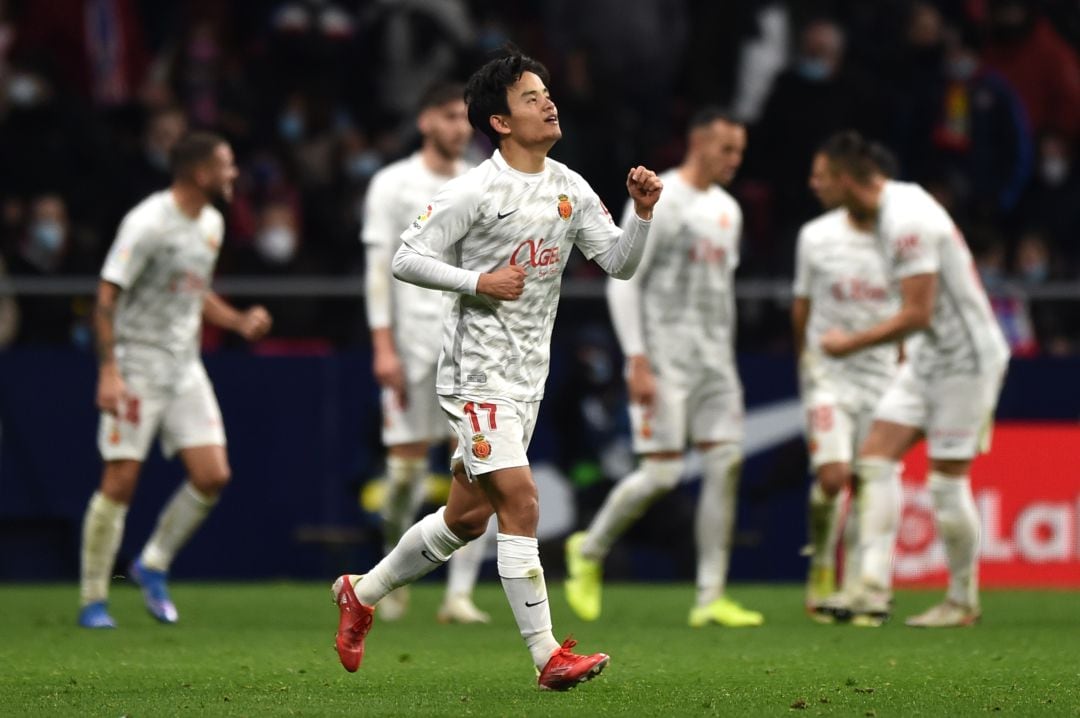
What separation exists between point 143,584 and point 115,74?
7.23 meters

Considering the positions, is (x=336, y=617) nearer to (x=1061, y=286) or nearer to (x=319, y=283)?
(x=319, y=283)

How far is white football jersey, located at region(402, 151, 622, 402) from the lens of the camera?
685 cm

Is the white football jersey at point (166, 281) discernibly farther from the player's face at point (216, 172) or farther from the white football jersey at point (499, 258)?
the white football jersey at point (499, 258)

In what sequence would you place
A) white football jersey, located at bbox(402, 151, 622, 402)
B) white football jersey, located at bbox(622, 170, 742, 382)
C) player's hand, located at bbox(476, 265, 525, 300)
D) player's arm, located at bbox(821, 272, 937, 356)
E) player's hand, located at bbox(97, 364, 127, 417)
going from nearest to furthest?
player's hand, located at bbox(476, 265, 525, 300)
white football jersey, located at bbox(402, 151, 622, 402)
player's arm, located at bbox(821, 272, 937, 356)
player's hand, located at bbox(97, 364, 127, 417)
white football jersey, located at bbox(622, 170, 742, 382)

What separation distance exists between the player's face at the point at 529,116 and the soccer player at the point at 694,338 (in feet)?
9.38

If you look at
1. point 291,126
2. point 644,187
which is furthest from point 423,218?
point 291,126

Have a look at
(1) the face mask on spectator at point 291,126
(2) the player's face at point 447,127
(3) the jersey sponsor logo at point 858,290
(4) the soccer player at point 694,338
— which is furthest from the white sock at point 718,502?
(1) the face mask on spectator at point 291,126

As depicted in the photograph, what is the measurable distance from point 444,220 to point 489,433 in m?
0.75

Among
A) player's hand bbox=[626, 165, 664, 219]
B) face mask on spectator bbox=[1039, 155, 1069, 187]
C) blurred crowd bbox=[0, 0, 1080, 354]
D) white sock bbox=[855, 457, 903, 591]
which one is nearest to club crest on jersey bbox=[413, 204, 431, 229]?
player's hand bbox=[626, 165, 664, 219]

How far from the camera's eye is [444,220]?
6828 mm

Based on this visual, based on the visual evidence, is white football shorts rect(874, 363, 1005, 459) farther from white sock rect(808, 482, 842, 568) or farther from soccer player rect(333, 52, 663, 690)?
soccer player rect(333, 52, 663, 690)

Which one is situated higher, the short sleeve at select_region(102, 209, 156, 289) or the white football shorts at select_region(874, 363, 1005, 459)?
the short sleeve at select_region(102, 209, 156, 289)

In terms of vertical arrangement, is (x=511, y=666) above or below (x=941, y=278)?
below

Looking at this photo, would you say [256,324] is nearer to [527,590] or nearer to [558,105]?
[527,590]
